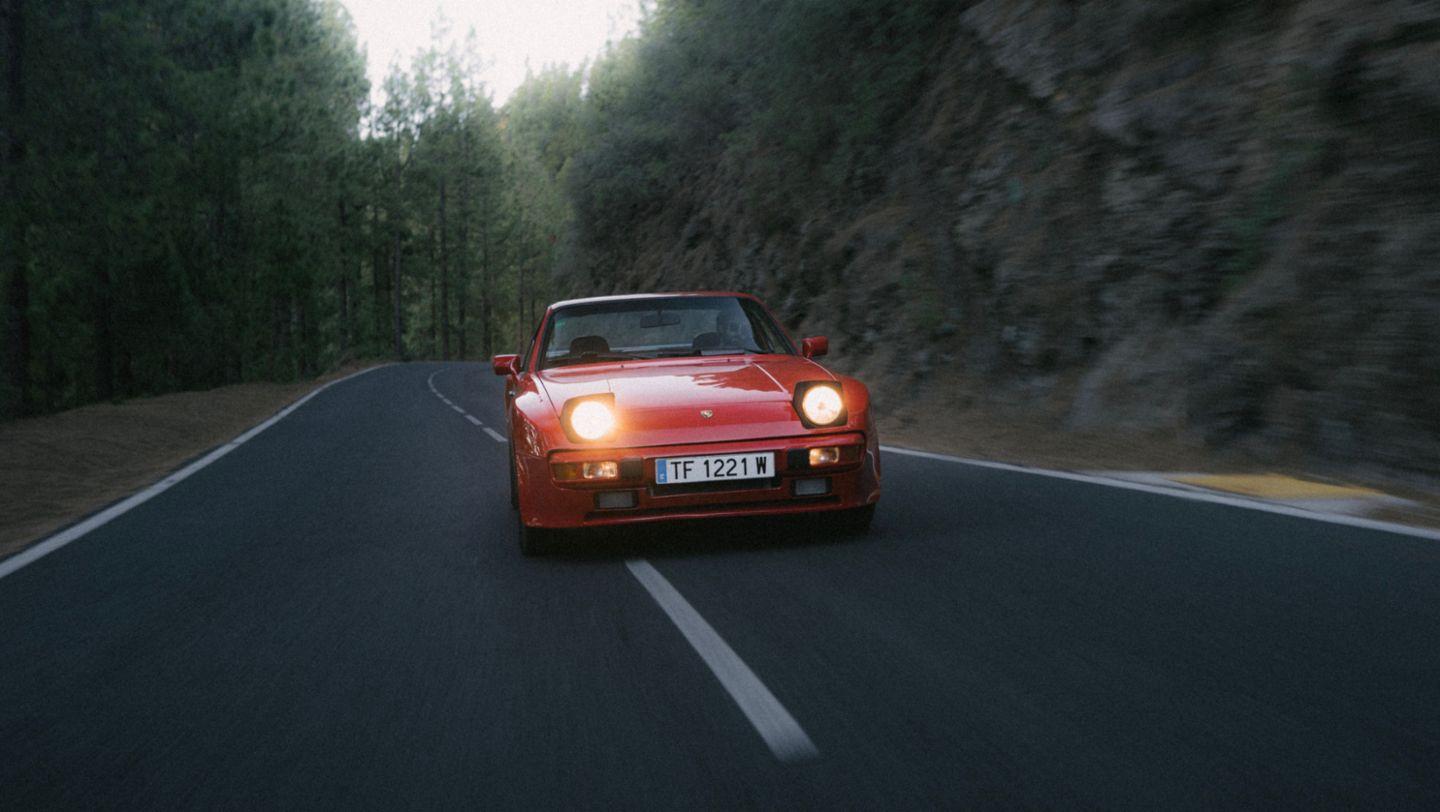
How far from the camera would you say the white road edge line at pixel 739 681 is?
3.18 metres

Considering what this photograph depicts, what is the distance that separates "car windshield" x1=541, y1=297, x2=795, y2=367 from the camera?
7219 millimetres

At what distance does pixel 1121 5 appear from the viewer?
14711 mm

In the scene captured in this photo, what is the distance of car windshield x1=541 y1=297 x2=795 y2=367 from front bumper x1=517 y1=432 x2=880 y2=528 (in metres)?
1.40

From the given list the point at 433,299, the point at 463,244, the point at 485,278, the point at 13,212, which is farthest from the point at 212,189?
the point at 485,278

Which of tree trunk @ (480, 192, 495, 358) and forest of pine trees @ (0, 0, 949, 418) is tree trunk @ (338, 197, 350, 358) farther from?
tree trunk @ (480, 192, 495, 358)

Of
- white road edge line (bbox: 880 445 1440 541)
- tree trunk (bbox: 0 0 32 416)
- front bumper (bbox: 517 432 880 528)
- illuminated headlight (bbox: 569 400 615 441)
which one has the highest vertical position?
tree trunk (bbox: 0 0 32 416)

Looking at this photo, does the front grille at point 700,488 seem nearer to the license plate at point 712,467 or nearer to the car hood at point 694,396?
the license plate at point 712,467

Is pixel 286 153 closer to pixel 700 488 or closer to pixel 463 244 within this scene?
pixel 700 488

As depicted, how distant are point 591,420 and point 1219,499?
11.9ft

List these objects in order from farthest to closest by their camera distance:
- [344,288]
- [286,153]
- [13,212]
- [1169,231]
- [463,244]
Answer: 1. [463,244]
2. [344,288]
3. [286,153]
4. [13,212]
5. [1169,231]

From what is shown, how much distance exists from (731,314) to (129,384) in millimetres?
32291

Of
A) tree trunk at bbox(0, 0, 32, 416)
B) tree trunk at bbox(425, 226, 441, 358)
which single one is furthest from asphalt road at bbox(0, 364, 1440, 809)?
tree trunk at bbox(425, 226, 441, 358)

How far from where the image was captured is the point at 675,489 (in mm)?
5742

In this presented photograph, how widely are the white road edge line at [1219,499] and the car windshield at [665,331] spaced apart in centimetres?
232
